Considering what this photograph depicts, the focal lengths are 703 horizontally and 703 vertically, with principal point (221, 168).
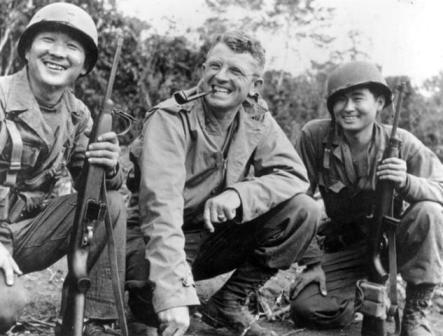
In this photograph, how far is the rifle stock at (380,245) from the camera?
12.8 feet

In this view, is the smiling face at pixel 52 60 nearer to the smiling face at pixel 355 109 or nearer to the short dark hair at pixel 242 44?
the short dark hair at pixel 242 44

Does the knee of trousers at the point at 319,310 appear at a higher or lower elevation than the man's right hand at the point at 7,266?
lower

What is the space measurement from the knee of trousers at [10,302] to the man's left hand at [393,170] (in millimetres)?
2079

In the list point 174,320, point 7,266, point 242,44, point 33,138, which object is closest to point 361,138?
point 242,44

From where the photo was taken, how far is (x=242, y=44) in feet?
13.2

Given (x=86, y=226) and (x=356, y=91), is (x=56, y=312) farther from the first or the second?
(x=356, y=91)

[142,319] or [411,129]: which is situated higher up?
[411,129]

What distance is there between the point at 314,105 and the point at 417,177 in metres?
4.89

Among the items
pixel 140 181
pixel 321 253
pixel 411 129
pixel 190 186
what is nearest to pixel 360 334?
pixel 321 253

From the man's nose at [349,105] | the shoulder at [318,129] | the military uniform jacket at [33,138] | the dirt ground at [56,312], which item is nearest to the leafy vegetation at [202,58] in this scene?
the dirt ground at [56,312]

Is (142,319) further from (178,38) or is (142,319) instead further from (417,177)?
(178,38)

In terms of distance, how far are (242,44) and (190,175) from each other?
2.67 ft

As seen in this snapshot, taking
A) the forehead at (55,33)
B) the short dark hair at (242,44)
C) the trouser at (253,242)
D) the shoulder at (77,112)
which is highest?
the short dark hair at (242,44)

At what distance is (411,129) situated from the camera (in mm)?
9602
